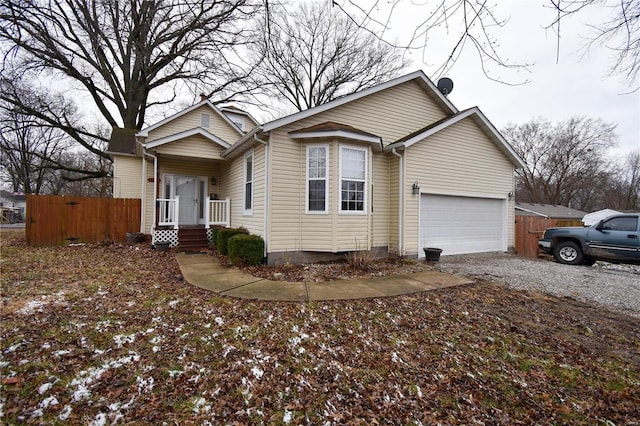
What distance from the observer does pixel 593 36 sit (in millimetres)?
3328

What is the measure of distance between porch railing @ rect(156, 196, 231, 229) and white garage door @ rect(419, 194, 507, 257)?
704 centimetres

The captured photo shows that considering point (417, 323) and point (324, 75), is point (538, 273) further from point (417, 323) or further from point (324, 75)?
point (324, 75)

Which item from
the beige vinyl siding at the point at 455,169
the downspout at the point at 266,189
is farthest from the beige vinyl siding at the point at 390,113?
the downspout at the point at 266,189

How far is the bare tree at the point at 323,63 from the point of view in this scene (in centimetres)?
1956

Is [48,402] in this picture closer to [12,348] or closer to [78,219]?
[12,348]

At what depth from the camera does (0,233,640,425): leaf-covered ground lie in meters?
2.41

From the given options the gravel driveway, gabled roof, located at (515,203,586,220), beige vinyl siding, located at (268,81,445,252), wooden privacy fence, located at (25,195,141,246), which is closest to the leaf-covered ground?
the gravel driveway

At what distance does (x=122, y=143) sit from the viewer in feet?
43.7

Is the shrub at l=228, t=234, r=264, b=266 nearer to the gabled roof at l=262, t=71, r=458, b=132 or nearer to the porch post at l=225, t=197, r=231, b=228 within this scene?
the gabled roof at l=262, t=71, r=458, b=132

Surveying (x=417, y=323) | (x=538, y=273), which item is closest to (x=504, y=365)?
(x=417, y=323)

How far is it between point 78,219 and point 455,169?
14266mm

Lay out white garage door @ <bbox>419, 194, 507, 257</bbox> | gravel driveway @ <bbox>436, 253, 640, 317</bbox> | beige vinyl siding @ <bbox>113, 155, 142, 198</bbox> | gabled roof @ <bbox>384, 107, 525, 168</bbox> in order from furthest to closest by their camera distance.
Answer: beige vinyl siding @ <bbox>113, 155, 142, 198</bbox> → white garage door @ <bbox>419, 194, 507, 257</bbox> → gabled roof @ <bbox>384, 107, 525, 168</bbox> → gravel driveway @ <bbox>436, 253, 640, 317</bbox>

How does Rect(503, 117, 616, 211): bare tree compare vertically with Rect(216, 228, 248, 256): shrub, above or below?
above

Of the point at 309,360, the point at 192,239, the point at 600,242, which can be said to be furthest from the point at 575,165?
the point at 309,360
